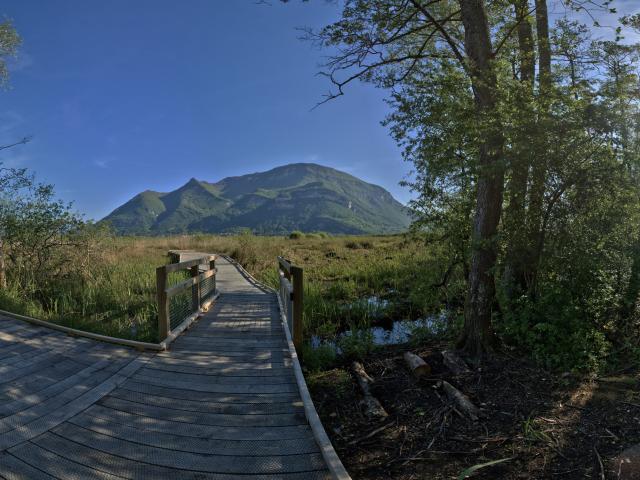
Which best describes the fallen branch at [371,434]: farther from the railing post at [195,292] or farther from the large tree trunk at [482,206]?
the railing post at [195,292]

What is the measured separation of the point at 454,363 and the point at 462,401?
898 millimetres

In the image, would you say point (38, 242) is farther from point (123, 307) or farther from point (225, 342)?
point (225, 342)

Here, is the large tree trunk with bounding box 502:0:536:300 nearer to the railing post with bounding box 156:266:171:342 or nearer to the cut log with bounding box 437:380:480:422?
the cut log with bounding box 437:380:480:422

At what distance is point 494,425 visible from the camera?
337cm

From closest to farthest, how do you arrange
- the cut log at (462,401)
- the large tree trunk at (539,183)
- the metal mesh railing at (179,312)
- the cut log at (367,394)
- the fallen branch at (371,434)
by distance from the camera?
the fallen branch at (371,434), the cut log at (462,401), the cut log at (367,394), the large tree trunk at (539,183), the metal mesh railing at (179,312)

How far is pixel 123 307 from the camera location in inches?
336

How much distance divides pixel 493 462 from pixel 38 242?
38.2 ft

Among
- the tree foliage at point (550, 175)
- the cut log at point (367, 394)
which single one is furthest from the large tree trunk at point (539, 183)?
the cut log at point (367, 394)

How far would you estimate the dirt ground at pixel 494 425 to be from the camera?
9.21 feet

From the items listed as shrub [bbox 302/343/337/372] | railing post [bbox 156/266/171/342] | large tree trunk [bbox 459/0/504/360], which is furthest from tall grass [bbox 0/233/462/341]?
large tree trunk [bbox 459/0/504/360]

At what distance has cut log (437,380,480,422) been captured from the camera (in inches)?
140

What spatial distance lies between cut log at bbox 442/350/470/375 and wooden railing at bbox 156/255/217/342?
390 centimetres

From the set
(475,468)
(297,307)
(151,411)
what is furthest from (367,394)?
(151,411)

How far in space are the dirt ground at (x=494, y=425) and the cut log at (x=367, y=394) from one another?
0.08 meters
